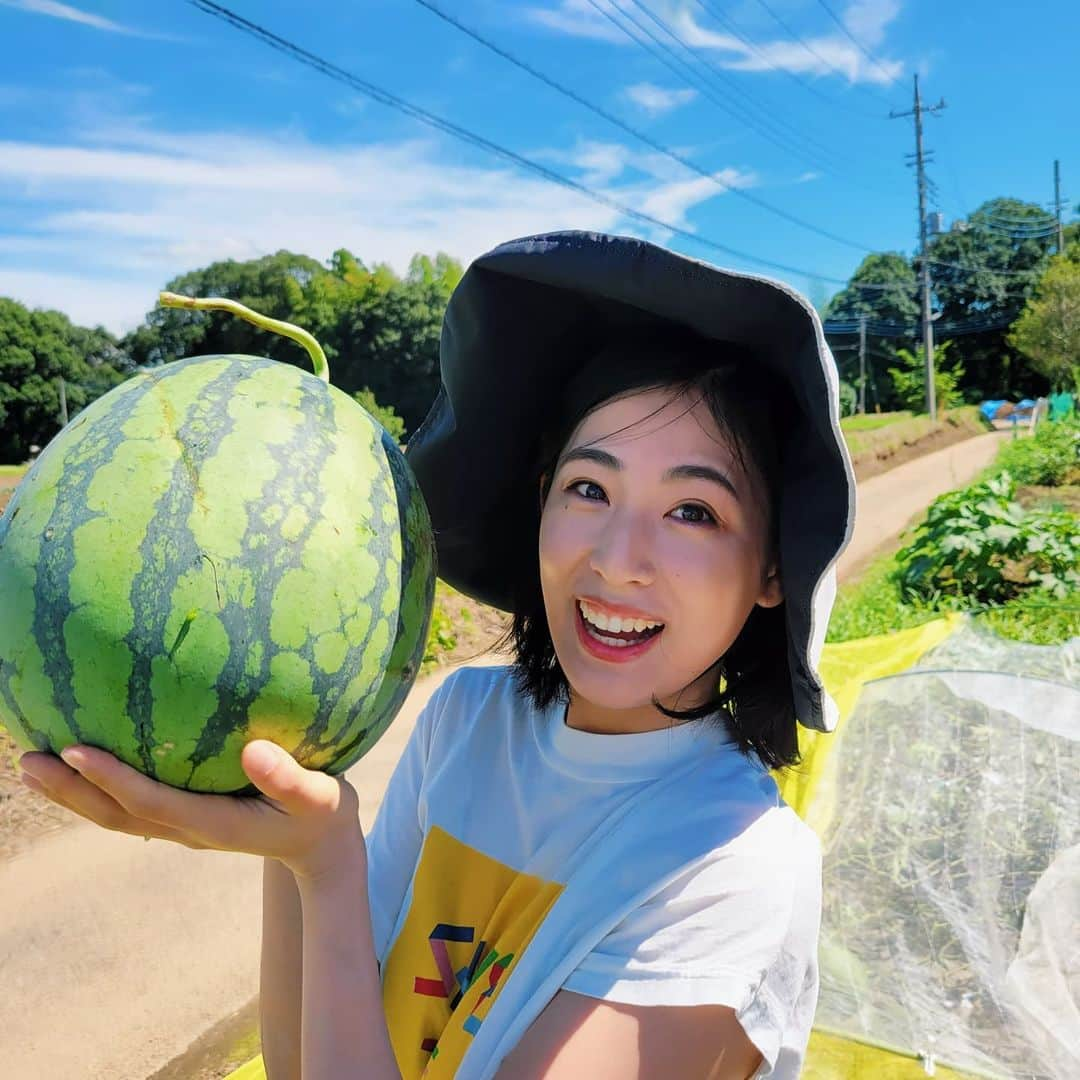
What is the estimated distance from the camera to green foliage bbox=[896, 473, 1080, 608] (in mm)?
7637

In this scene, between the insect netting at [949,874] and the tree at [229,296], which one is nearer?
the insect netting at [949,874]

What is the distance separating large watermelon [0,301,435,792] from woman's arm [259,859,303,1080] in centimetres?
41

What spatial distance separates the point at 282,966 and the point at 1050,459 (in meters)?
16.2

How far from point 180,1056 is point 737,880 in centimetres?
275

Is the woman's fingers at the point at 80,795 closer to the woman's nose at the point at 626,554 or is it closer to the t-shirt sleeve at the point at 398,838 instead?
the t-shirt sleeve at the point at 398,838

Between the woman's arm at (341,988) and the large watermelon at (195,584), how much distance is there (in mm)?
195

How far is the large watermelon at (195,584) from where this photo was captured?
3.59 ft

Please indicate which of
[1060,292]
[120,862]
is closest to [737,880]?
[120,862]

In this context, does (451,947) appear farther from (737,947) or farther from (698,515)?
(698,515)

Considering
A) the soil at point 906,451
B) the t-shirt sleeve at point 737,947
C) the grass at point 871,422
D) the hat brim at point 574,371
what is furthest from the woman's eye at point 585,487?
the grass at point 871,422

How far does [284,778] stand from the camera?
1.13 meters

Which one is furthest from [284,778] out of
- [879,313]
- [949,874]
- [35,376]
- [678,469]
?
[879,313]

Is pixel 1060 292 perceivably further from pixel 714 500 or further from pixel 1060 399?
pixel 714 500

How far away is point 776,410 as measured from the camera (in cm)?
151
